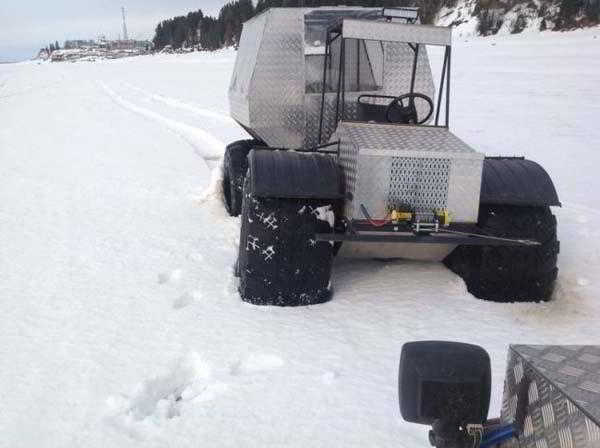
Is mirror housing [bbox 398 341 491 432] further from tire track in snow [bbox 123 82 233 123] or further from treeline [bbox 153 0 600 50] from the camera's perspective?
treeline [bbox 153 0 600 50]

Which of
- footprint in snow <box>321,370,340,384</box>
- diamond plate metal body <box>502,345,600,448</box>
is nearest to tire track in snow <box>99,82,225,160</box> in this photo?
footprint in snow <box>321,370,340,384</box>

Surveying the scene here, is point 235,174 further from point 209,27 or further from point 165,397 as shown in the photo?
point 209,27

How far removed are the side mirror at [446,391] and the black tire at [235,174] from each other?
473 cm

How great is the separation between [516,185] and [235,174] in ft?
10.1

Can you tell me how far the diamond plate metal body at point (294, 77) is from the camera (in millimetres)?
5406

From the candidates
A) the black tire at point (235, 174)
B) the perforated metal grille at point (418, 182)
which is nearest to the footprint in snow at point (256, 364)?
the perforated metal grille at point (418, 182)

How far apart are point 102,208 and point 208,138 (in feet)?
18.3

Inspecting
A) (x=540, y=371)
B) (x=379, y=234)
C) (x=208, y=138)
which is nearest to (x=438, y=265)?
(x=379, y=234)

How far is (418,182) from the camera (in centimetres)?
375

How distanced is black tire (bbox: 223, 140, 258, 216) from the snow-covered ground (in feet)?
0.71

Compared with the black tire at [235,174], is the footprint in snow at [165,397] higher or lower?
lower

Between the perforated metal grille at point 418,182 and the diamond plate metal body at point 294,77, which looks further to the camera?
the diamond plate metal body at point 294,77

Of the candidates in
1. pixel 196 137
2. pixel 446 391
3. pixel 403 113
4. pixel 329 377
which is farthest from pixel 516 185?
pixel 196 137

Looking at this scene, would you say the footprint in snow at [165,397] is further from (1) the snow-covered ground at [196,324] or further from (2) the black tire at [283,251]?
(2) the black tire at [283,251]
